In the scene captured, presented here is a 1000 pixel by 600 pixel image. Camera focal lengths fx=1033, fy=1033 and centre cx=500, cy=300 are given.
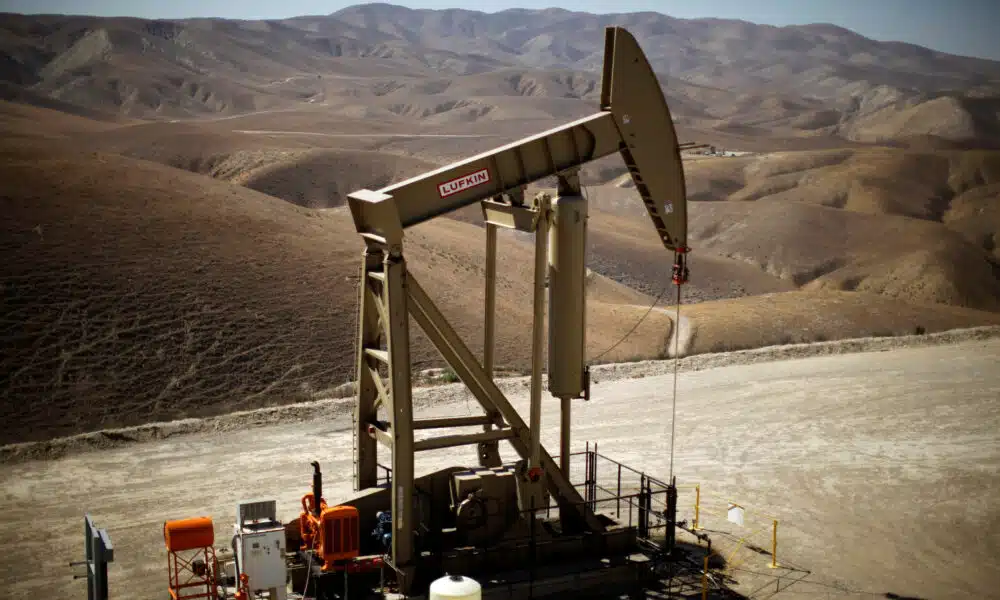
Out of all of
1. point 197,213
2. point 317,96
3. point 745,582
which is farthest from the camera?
point 317,96

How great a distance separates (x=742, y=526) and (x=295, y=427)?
36.4 ft

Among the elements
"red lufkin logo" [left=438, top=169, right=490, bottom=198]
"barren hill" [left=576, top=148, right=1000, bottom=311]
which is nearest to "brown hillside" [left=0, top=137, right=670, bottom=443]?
"red lufkin logo" [left=438, top=169, right=490, bottom=198]

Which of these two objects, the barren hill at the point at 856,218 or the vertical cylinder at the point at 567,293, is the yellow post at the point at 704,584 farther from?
the barren hill at the point at 856,218

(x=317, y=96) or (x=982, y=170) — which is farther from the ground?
(x=317, y=96)

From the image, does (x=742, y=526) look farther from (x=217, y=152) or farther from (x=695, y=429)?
(x=217, y=152)

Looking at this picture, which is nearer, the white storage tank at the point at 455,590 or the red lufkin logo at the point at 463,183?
the white storage tank at the point at 455,590

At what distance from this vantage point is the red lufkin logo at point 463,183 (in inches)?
523

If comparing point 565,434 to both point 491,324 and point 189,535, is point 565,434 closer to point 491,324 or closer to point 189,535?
point 491,324

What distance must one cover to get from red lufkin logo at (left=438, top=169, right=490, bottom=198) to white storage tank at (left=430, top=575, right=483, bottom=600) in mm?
4926

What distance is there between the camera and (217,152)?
75312mm

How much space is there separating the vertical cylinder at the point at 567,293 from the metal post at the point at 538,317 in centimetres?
38

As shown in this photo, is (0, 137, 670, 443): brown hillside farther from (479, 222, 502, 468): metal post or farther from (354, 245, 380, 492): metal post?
(479, 222, 502, 468): metal post

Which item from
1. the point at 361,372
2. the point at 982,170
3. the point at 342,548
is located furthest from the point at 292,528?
the point at 982,170

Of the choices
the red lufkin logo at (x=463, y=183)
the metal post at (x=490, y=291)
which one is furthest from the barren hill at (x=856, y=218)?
the red lufkin logo at (x=463, y=183)
